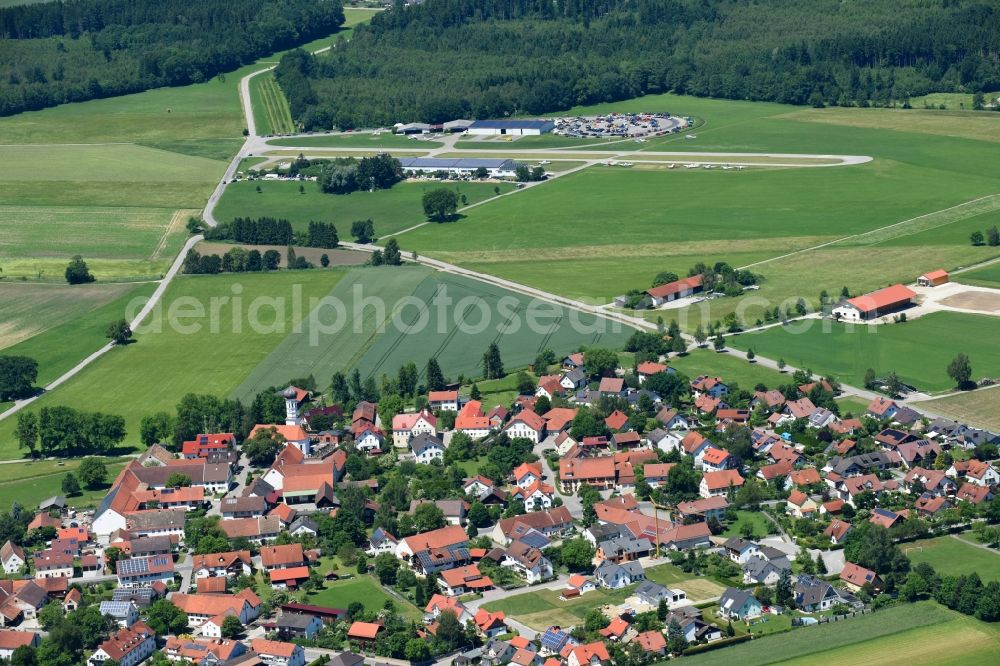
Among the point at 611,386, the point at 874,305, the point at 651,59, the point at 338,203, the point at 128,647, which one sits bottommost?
the point at 128,647

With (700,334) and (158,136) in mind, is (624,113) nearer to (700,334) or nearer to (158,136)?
(158,136)

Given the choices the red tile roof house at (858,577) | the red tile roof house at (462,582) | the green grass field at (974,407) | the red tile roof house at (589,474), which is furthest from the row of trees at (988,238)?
the red tile roof house at (462,582)

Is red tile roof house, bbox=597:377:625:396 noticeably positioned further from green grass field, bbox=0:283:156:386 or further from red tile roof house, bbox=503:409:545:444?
Answer: green grass field, bbox=0:283:156:386

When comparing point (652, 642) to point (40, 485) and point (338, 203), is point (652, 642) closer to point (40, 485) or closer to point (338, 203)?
point (40, 485)

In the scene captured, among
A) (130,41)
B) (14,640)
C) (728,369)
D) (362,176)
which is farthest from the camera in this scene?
(130,41)

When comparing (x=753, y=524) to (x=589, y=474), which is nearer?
(x=753, y=524)

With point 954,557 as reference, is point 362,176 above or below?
above

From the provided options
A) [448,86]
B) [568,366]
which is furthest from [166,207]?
[568,366]

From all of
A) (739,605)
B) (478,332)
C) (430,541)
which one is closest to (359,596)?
(430,541)
